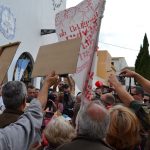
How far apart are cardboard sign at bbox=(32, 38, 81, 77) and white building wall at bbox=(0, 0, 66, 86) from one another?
829cm

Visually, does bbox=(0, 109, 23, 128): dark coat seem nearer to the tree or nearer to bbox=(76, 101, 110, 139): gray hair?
bbox=(76, 101, 110, 139): gray hair

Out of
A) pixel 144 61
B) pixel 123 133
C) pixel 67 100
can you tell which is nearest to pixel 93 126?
pixel 123 133

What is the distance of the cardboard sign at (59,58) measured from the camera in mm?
3498

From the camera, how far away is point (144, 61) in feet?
122

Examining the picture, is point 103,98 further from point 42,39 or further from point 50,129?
point 42,39

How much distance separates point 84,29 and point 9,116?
1538 mm

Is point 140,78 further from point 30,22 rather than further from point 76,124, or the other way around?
point 30,22

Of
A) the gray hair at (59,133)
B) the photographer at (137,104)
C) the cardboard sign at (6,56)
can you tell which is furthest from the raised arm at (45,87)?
the photographer at (137,104)

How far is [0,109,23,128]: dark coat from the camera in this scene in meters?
3.12

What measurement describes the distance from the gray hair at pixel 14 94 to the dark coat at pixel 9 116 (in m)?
0.06

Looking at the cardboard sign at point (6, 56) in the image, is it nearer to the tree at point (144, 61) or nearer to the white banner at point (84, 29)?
the white banner at point (84, 29)

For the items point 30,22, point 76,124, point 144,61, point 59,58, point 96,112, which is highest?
point 30,22

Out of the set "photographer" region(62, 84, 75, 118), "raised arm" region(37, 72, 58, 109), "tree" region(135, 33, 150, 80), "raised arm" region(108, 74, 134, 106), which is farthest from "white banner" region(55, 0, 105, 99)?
"tree" region(135, 33, 150, 80)

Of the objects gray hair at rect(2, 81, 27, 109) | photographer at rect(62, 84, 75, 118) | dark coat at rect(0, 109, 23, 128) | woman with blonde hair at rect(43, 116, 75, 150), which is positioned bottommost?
photographer at rect(62, 84, 75, 118)
